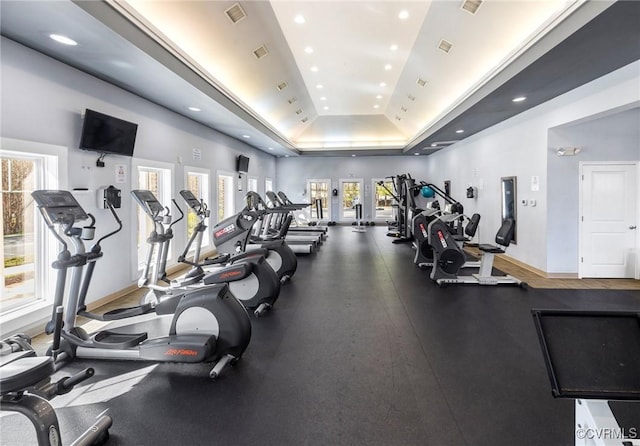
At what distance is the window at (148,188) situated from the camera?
5.48m

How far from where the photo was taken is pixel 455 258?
5.54 m

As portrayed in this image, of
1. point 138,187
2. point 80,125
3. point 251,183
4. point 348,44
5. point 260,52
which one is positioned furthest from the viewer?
point 251,183

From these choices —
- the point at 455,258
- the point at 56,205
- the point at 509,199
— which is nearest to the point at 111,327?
the point at 56,205

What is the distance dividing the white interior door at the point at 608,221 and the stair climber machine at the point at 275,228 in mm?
5126

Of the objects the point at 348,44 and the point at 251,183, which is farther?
the point at 251,183

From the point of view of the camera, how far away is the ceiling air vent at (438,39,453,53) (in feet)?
18.9

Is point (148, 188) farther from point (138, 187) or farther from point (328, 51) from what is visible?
point (328, 51)

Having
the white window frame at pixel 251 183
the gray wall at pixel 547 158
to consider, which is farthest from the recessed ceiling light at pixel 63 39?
the white window frame at pixel 251 183

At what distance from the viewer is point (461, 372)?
9.07 ft

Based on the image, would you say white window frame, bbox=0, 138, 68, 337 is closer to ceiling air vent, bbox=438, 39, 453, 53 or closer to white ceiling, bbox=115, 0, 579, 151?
white ceiling, bbox=115, 0, 579, 151

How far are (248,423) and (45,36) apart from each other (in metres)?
3.79

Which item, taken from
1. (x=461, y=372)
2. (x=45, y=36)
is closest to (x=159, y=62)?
(x=45, y=36)

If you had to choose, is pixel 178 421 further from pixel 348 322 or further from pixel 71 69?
pixel 71 69

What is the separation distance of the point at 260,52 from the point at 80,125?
341cm
